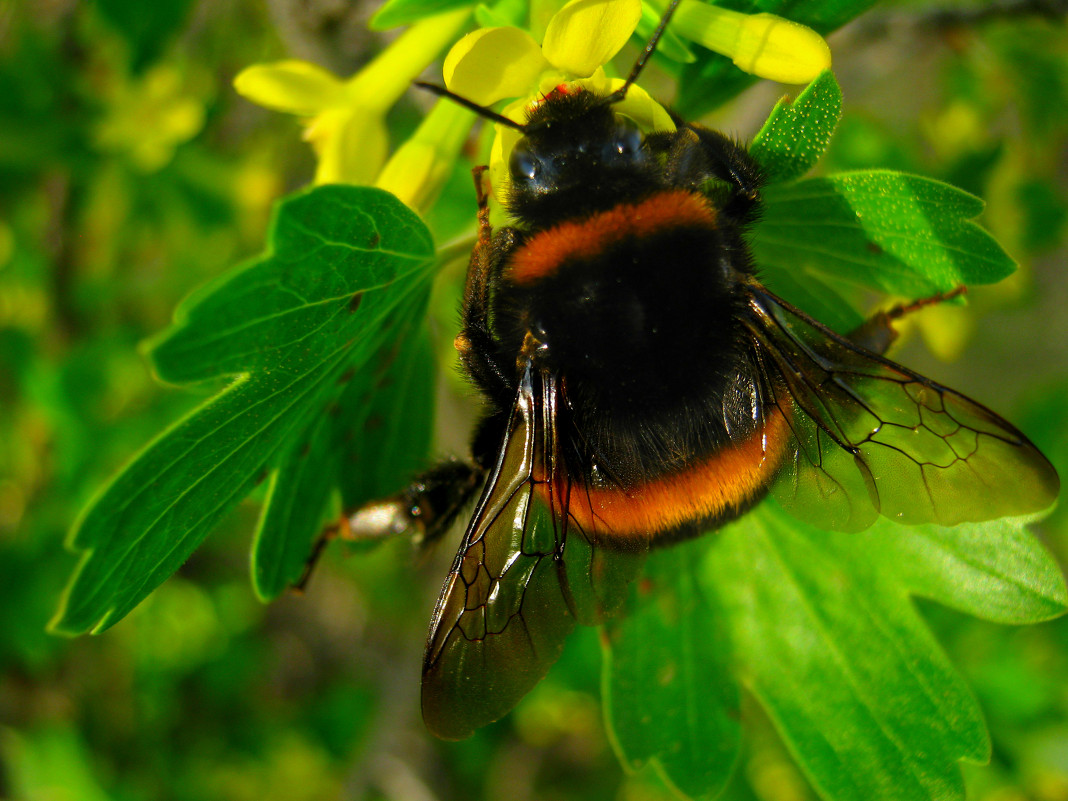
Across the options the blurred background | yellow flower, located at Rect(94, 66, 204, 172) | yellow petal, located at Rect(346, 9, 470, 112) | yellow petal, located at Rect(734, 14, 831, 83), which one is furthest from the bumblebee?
yellow flower, located at Rect(94, 66, 204, 172)

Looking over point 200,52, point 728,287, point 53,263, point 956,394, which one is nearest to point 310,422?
point 728,287

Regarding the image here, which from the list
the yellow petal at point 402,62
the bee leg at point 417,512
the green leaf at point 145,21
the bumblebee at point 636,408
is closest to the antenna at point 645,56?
the bumblebee at point 636,408

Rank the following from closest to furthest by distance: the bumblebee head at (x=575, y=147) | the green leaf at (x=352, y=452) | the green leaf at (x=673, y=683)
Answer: the bumblebee head at (x=575, y=147), the green leaf at (x=352, y=452), the green leaf at (x=673, y=683)

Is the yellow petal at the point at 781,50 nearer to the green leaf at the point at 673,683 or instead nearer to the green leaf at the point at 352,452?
the green leaf at the point at 352,452

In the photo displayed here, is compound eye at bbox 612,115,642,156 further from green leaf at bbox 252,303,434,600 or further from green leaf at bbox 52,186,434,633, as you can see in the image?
green leaf at bbox 252,303,434,600

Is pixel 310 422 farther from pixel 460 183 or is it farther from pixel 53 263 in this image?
pixel 53 263

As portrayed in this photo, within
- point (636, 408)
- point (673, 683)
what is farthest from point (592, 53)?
point (673, 683)

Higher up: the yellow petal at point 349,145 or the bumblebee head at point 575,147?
the bumblebee head at point 575,147
